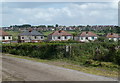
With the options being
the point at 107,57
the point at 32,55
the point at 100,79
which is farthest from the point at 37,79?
the point at 32,55

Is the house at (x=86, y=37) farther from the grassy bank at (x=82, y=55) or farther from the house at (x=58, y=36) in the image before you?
the grassy bank at (x=82, y=55)

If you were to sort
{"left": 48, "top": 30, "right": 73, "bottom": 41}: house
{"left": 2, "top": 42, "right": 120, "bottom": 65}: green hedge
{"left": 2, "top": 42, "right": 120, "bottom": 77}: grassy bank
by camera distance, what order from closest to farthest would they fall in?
{"left": 2, "top": 42, "right": 120, "bottom": 77}: grassy bank → {"left": 2, "top": 42, "right": 120, "bottom": 65}: green hedge → {"left": 48, "top": 30, "right": 73, "bottom": 41}: house

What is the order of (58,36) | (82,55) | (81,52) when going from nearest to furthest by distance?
(82,55) < (81,52) < (58,36)

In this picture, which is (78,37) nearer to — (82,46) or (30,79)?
(82,46)

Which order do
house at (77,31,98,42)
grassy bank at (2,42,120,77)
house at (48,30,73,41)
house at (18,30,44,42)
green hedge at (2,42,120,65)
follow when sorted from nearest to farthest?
grassy bank at (2,42,120,77) < green hedge at (2,42,120,65) < house at (18,30,44,42) < house at (48,30,73,41) < house at (77,31,98,42)

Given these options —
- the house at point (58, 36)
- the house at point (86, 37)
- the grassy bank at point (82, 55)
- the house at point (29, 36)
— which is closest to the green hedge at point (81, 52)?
the grassy bank at point (82, 55)

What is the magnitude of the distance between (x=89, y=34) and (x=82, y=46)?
61.1m

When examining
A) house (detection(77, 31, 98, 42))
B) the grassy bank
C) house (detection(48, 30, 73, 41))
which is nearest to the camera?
the grassy bank

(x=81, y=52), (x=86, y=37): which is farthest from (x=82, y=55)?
(x=86, y=37)

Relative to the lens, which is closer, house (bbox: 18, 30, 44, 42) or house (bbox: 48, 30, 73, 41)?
house (bbox: 18, 30, 44, 42)

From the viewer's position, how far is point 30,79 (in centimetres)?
1306

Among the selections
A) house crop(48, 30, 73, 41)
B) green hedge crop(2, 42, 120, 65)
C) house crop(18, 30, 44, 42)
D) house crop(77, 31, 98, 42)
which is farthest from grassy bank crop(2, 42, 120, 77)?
house crop(77, 31, 98, 42)

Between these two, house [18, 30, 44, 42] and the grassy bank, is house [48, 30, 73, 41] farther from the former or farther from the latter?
the grassy bank

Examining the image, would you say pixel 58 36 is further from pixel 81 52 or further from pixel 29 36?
pixel 81 52
